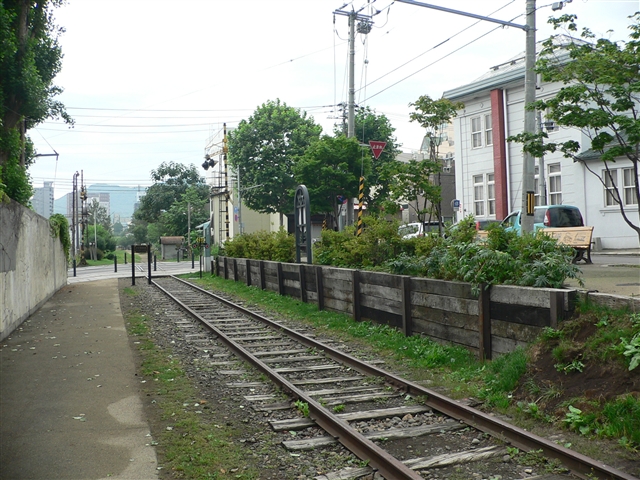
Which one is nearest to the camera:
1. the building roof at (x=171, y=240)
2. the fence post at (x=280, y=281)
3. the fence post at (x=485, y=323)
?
the fence post at (x=485, y=323)

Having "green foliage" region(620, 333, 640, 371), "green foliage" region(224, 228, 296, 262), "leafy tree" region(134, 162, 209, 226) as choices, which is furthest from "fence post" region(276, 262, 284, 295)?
"leafy tree" region(134, 162, 209, 226)

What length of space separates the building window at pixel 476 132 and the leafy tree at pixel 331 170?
561cm

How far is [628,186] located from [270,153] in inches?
1099

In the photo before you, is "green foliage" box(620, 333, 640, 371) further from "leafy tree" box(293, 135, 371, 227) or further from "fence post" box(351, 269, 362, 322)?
"leafy tree" box(293, 135, 371, 227)

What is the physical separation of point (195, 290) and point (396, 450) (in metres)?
17.2

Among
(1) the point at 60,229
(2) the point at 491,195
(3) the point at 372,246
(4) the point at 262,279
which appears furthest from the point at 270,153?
(3) the point at 372,246

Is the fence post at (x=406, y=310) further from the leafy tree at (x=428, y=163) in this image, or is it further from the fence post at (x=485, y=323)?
the leafy tree at (x=428, y=163)

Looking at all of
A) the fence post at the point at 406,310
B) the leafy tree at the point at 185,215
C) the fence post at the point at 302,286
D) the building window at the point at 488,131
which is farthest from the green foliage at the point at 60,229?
the leafy tree at the point at 185,215

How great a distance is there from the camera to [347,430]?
515 centimetres

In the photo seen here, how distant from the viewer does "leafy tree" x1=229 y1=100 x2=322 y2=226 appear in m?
45.7

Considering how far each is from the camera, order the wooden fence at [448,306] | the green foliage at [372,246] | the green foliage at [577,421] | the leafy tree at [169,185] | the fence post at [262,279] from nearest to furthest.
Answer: the green foliage at [577,421]
the wooden fence at [448,306]
the green foliage at [372,246]
the fence post at [262,279]
the leafy tree at [169,185]

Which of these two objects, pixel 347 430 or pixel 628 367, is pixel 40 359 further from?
pixel 628 367

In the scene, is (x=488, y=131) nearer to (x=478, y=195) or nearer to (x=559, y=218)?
(x=478, y=195)

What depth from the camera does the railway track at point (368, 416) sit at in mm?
4551
